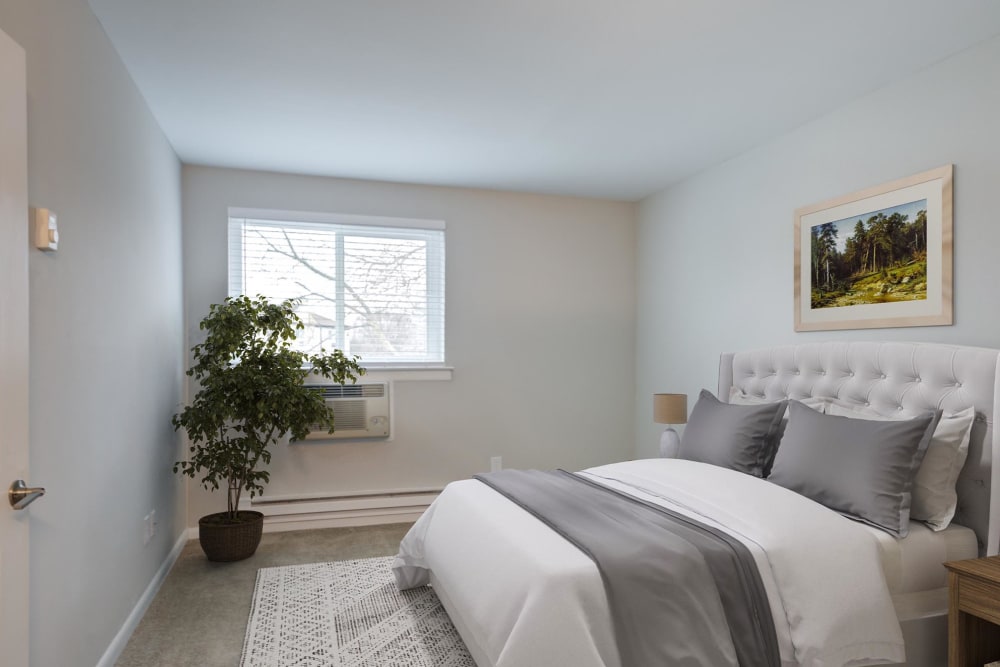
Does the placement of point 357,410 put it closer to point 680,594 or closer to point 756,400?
point 756,400

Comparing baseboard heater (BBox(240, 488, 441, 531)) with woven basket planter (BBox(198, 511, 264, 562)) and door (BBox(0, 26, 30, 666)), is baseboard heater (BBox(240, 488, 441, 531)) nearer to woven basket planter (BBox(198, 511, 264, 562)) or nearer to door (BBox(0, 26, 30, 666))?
woven basket planter (BBox(198, 511, 264, 562))

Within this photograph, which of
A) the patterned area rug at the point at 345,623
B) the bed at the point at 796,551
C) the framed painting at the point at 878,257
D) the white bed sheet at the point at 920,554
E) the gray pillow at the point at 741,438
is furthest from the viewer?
the gray pillow at the point at 741,438

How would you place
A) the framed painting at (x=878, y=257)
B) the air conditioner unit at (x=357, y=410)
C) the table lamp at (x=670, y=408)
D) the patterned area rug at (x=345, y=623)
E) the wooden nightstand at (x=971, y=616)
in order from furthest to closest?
the air conditioner unit at (x=357, y=410) → the table lamp at (x=670, y=408) → the framed painting at (x=878, y=257) → the patterned area rug at (x=345, y=623) → the wooden nightstand at (x=971, y=616)

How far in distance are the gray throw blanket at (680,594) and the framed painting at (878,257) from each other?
1.56m

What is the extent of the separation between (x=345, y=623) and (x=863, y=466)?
→ 2340mm

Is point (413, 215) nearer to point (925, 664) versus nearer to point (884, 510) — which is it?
point (884, 510)

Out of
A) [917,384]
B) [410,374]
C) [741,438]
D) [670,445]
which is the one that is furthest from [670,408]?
[410,374]

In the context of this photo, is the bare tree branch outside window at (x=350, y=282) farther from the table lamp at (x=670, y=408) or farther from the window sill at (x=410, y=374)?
the table lamp at (x=670, y=408)

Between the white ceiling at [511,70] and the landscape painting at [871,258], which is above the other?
the white ceiling at [511,70]

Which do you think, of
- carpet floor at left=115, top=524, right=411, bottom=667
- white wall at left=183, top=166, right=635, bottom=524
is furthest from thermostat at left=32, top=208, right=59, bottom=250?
white wall at left=183, top=166, right=635, bottom=524

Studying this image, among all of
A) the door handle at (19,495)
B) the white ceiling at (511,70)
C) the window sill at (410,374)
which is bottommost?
the door handle at (19,495)

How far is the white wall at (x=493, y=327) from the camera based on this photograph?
4559 mm

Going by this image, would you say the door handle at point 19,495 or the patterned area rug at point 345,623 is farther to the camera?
the patterned area rug at point 345,623

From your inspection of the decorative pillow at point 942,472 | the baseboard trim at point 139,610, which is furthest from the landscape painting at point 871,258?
the baseboard trim at point 139,610
